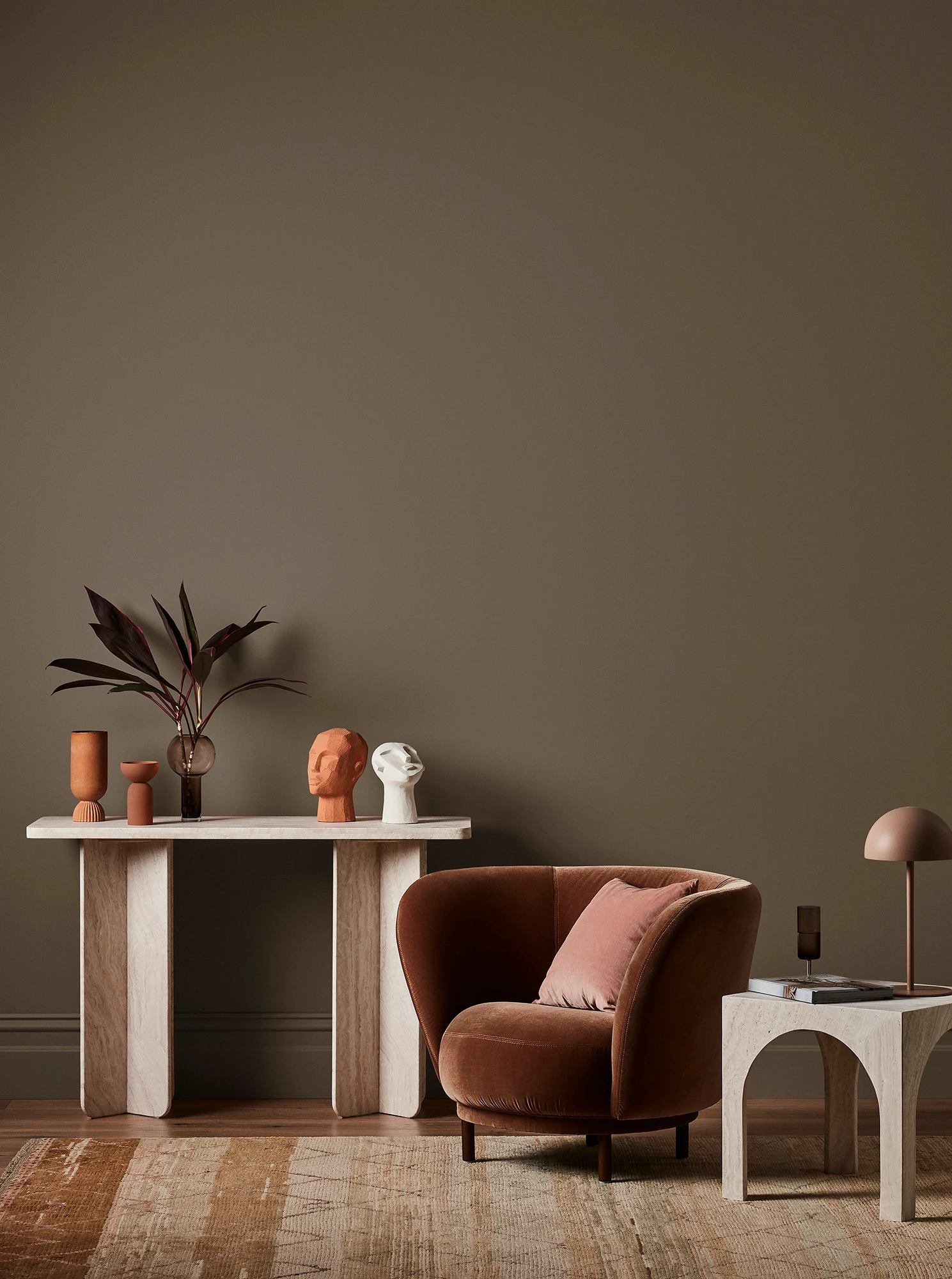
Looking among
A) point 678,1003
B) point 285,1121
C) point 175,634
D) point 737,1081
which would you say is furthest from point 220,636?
point 737,1081

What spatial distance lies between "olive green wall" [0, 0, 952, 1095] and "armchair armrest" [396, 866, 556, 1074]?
0.49m

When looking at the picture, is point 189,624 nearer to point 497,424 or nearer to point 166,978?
point 166,978

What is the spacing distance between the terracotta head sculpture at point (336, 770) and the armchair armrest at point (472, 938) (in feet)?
1.45

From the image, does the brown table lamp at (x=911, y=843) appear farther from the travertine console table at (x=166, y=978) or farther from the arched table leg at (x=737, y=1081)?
the travertine console table at (x=166, y=978)

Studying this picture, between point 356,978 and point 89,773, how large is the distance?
40.6 inches

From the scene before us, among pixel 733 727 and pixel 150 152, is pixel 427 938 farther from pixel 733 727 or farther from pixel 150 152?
pixel 150 152

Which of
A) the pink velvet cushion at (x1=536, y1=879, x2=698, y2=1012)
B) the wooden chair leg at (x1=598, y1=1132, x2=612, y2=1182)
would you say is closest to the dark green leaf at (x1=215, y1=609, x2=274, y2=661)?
the pink velvet cushion at (x1=536, y1=879, x2=698, y2=1012)

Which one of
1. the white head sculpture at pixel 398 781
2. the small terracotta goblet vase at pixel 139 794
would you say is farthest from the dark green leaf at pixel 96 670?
the white head sculpture at pixel 398 781

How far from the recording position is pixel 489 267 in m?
4.36

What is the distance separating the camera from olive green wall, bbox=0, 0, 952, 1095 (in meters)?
4.27

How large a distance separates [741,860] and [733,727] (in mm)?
438

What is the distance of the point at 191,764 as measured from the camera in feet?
13.2

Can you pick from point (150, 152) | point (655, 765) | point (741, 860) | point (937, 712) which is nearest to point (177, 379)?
point (150, 152)

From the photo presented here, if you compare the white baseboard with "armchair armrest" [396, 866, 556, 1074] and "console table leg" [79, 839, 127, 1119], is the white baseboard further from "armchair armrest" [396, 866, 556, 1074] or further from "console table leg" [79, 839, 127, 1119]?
"armchair armrest" [396, 866, 556, 1074]
